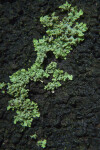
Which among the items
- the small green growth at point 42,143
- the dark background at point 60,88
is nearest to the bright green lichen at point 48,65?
the dark background at point 60,88

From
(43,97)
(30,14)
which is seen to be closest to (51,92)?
(43,97)

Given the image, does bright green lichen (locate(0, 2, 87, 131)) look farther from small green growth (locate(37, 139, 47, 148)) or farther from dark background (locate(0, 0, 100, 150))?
small green growth (locate(37, 139, 47, 148))

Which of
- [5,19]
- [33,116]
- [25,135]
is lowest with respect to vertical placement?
[25,135]

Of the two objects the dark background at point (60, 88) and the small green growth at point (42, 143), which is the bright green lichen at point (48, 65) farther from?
the small green growth at point (42, 143)

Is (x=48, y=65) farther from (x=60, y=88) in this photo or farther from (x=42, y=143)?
(x=42, y=143)

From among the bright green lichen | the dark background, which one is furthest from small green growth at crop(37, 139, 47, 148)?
the bright green lichen

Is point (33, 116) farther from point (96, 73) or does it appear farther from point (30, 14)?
point (30, 14)
